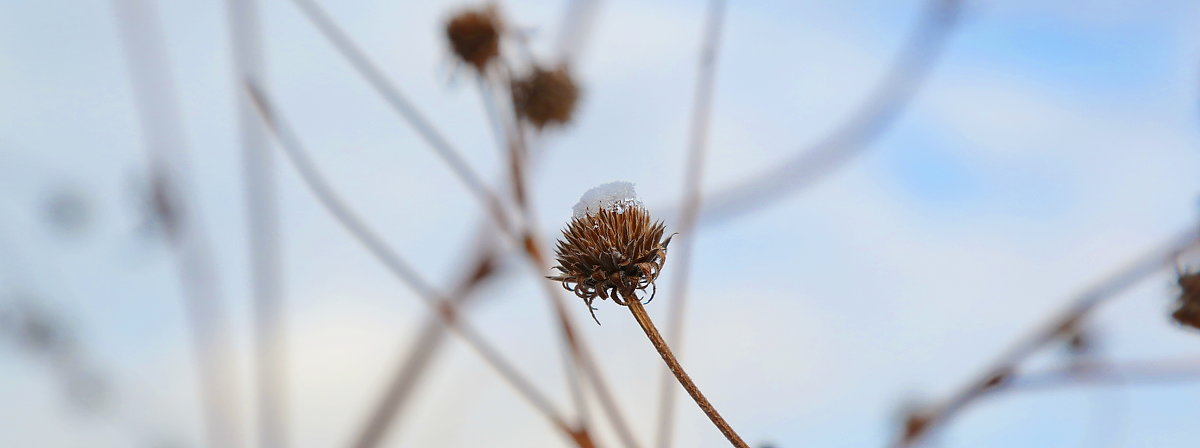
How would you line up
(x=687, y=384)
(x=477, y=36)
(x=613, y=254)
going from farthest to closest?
1. (x=477, y=36)
2. (x=613, y=254)
3. (x=687, y=384)

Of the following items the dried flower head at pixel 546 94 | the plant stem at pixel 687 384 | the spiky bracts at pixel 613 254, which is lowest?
the plant stem at pixel 687 384

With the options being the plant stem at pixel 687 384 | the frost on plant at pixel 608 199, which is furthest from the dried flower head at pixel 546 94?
the plant stem at pixel 687 384

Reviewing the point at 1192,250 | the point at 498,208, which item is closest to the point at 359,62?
the point at 498,208

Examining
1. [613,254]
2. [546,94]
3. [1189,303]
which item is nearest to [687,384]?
[613,254]

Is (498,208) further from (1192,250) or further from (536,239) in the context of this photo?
(1192,250)

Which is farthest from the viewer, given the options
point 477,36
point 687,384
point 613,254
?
point 477,36

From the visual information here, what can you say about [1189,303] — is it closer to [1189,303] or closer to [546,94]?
[1189,303]

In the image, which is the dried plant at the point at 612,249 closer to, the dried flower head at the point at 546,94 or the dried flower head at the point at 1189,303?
the dried flower head at the point at 1189,303
